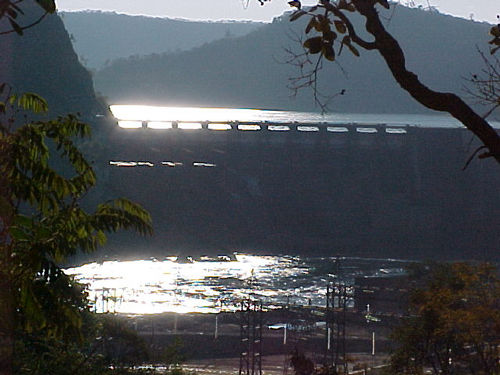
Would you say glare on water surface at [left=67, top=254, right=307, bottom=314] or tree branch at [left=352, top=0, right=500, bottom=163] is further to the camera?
glare on water surface at [left=67, top=254, right=307, bottom=314]

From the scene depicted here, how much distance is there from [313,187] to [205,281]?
125 feet

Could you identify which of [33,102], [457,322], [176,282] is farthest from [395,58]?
[176,282]

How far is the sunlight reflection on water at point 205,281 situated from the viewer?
54094 mm

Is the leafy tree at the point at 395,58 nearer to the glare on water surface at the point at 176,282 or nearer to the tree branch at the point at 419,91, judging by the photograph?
the tree branch at the point at 419,91

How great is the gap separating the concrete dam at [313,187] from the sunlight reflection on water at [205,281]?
12600mm

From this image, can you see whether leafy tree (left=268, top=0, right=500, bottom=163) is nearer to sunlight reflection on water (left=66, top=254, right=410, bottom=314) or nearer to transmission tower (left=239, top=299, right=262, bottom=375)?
transmission tower (left=239, top=299, right=262, bottom=375)

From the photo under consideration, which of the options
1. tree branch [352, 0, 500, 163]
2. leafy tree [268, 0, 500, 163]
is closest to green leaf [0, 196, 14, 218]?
leafy tree [268, 0, 500, 163]

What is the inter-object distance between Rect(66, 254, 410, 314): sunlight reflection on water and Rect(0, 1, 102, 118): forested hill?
3350 cm

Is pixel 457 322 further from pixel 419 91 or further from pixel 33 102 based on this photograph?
pixel 419 91

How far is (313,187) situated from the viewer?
98.2 meters

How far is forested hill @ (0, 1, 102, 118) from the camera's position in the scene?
95.8 metres

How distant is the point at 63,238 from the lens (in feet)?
18.8

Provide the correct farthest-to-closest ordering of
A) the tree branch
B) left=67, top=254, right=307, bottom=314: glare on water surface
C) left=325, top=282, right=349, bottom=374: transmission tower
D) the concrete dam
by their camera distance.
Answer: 1. the concrete dam
2. left=67, top=254, right=307, bottom=314: glare on water surface
3. left=325, top=282, right=349, bottom=374: transmission tower
4. the tree branch

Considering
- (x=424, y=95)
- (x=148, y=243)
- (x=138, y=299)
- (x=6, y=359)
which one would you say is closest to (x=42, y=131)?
(x=6, y=359)
